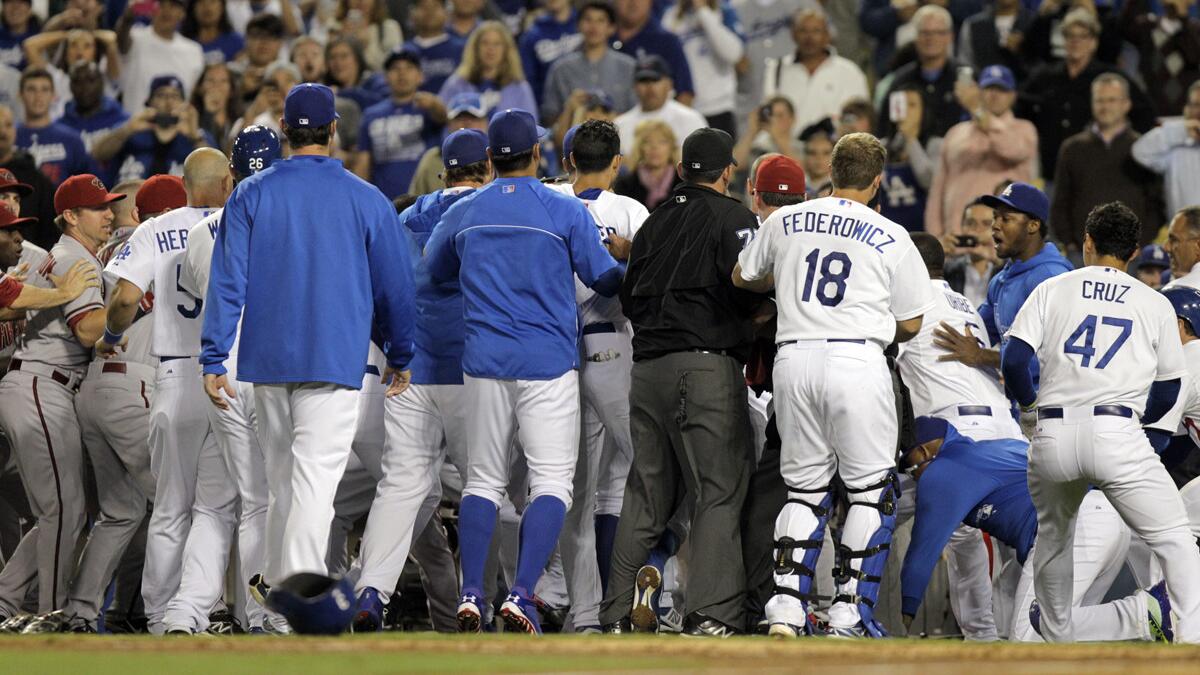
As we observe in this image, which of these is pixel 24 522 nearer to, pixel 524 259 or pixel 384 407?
pixel 384 407

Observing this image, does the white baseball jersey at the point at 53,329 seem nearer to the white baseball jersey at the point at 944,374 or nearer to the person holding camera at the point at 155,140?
the person holding camera at the point at 155,140

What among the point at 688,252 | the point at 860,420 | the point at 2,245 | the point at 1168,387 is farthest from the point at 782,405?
the point at 2,245

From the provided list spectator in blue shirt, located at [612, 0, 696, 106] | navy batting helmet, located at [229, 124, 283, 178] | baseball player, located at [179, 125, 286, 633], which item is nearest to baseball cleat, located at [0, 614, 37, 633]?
baseball player, located at [179, 125, 286, 633]

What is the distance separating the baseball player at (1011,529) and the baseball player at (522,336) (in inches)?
76.2

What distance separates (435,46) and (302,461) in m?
8.96

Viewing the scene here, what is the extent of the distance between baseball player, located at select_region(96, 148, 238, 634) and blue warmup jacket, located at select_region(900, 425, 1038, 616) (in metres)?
3.69

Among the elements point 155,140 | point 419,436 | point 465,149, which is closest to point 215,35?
point 155,140

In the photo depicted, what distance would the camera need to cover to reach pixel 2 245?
373 inches

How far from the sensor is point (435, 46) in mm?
15211

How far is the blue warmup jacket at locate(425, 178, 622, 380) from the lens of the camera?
790 cm

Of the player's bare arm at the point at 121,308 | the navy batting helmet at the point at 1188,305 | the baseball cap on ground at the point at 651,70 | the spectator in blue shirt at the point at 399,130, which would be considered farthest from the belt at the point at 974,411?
the spectator in blue shirt at the point at 399,130

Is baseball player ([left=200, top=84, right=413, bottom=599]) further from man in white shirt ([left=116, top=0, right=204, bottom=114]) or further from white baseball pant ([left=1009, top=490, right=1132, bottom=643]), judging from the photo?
man in white shirt ([left=116, top=0, right=204, bottom=114])

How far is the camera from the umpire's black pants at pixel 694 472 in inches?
300

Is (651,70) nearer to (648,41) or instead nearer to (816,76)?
(648,41)
